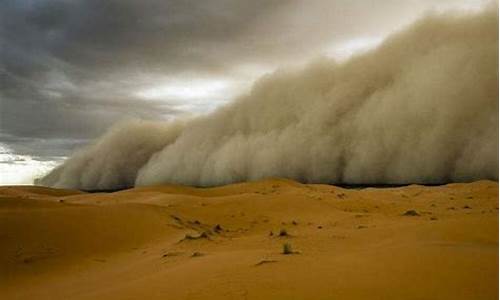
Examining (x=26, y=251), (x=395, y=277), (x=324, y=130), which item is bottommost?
(x=26, y=251)

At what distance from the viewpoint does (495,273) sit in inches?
126

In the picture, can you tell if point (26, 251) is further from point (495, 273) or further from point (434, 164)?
point (434, 164)

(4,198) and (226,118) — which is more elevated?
(226,118)

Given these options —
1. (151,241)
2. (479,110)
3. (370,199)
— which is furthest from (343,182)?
(151,241)

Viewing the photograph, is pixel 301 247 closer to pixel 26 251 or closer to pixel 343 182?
pixel 26 251

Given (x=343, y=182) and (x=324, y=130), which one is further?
(x=324, y=130)

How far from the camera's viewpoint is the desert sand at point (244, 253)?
124 inches

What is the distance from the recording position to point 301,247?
5.46m

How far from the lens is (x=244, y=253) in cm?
488

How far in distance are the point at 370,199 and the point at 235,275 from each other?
464 inches

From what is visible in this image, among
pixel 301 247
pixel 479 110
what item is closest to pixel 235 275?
pixel 301 247

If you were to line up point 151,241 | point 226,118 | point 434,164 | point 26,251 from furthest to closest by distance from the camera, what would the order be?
point 226,118 → point 434,164 → point 151,241 → point 26,251

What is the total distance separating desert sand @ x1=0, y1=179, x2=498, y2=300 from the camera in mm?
3148

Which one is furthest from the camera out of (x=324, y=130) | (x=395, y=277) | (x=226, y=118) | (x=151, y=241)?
(x=226, y=118)
